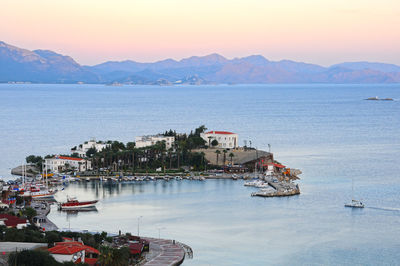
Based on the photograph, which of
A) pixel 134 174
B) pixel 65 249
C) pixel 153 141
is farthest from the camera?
pixel 153 141

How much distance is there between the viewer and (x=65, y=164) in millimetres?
53156

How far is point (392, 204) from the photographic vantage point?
39094mm

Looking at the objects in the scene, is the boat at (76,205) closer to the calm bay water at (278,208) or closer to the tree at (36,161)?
the calm bay water at (278,208)

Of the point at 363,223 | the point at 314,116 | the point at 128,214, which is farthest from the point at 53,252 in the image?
the point at 314,116

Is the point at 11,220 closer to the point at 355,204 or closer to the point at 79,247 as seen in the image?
the point at 79,247

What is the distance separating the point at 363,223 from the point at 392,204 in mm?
5002

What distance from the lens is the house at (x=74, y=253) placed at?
23781mm

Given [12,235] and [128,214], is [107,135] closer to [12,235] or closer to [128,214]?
[128,214]

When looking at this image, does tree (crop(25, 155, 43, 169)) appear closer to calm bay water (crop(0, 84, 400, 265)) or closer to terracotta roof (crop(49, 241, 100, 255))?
calm bay water (crop(0, 84, 400, 265))

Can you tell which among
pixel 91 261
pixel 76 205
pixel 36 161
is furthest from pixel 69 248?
pixel 36 161

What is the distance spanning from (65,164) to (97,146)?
549cm

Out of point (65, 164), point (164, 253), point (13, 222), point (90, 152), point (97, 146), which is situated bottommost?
point (164, 253)

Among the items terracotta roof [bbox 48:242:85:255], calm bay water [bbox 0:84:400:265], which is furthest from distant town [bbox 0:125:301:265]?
terracotta roof [bbox 48:242:85:255]

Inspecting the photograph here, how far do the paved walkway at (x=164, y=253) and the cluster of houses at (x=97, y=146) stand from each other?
80.3ft
